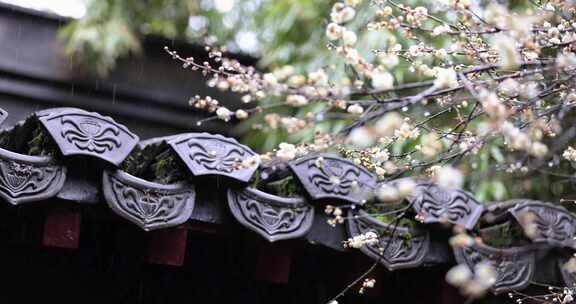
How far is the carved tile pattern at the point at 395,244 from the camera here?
2.61 m

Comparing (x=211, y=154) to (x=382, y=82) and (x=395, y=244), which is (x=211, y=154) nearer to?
(x=395, y=244)

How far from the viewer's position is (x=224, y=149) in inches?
95.8

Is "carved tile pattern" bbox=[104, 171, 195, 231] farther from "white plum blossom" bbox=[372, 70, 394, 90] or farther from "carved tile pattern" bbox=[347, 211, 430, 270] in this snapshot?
"white plum blossom" bbox=[372, 70, 394, 90]

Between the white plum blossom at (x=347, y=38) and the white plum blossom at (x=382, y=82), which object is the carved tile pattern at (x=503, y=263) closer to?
the white plum blossom at (x=347, y=38)

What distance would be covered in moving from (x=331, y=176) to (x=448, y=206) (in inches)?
19.2

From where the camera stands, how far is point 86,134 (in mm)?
2254

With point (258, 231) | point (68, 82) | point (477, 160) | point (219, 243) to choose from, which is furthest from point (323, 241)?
point (477, 160)

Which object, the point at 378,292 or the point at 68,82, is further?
the point at 68,82

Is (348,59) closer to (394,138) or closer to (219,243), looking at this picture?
(394,138)

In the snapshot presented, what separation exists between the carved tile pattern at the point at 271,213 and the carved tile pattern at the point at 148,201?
148 millimetres

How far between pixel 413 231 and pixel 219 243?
0.70 m

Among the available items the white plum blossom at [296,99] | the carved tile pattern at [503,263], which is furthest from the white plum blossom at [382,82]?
the carved tile pattern at [503,263]

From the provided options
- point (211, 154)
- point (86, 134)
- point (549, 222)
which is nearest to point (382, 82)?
point (211, 154)

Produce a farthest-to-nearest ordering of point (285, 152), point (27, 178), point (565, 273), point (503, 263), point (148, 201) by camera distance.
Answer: point (565, 273)
point (503, 263)
point (148, 201)
point (27, 178)
point (285, 152)
